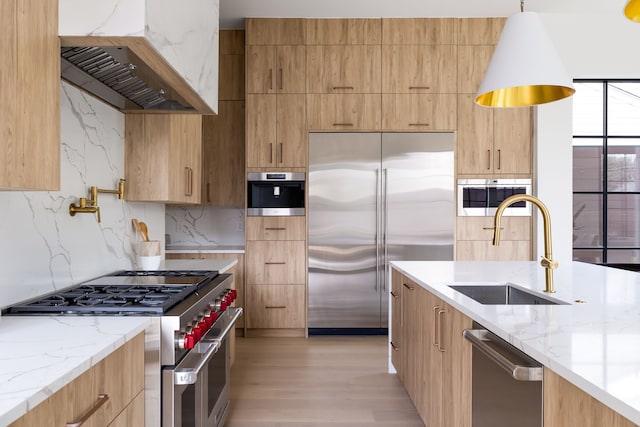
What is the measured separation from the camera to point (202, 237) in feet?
16.3

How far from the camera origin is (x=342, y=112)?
14.4ft

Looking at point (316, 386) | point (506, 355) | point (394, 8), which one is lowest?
point (316, 386)

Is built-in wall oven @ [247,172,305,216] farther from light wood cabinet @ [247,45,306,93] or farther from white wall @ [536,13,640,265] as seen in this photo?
white wall @ [536,13,640,265]

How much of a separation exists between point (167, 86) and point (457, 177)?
3.06 metres

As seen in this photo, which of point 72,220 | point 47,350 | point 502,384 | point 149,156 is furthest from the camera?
point 149,156

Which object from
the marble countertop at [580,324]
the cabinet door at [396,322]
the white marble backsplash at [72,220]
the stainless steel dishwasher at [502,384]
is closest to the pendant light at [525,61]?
the marble countertop at [580,324]

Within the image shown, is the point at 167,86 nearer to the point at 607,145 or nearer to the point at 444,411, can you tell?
the point at 444,411

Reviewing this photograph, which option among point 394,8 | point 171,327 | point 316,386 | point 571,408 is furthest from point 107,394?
point 394,8

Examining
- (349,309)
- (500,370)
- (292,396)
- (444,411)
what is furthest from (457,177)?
(500,370)

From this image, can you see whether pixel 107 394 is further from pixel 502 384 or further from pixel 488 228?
pixel 488 228

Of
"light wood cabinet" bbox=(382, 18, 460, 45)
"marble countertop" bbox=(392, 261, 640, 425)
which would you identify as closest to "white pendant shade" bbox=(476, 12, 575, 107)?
"marble countertop" bbox=(392, 261, 640, 425)

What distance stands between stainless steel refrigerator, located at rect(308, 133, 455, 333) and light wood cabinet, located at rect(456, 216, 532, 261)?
0.46 feet

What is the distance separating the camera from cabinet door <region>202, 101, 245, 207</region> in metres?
4.61

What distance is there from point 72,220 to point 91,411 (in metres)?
1.22
